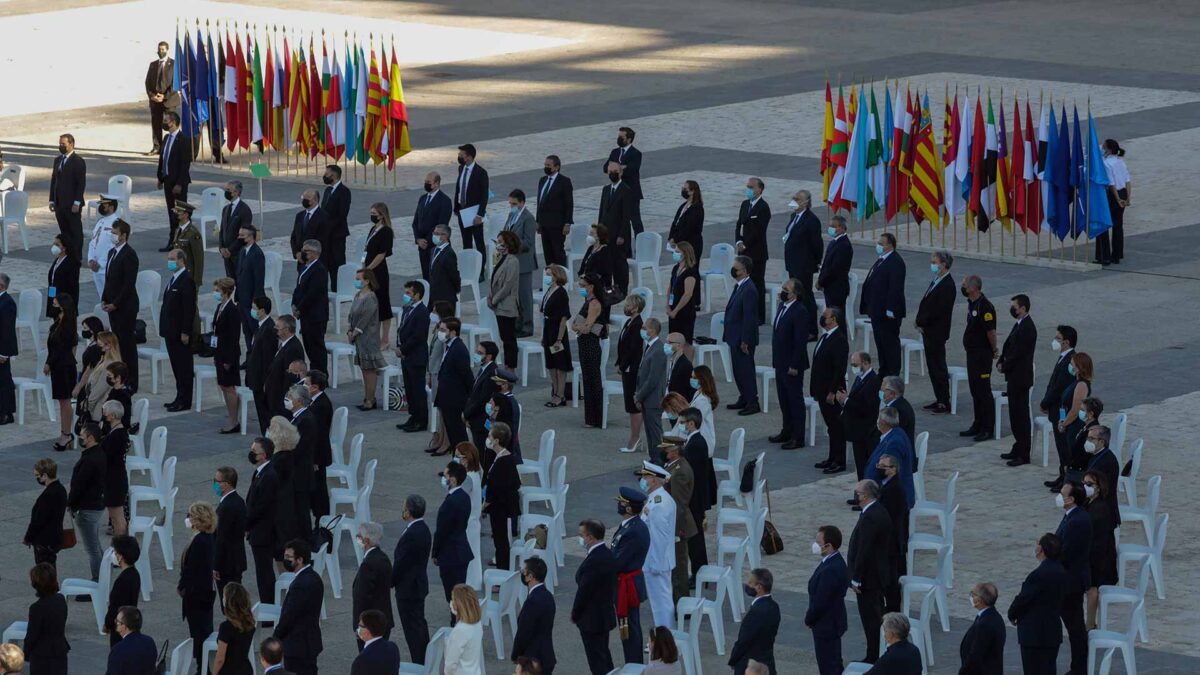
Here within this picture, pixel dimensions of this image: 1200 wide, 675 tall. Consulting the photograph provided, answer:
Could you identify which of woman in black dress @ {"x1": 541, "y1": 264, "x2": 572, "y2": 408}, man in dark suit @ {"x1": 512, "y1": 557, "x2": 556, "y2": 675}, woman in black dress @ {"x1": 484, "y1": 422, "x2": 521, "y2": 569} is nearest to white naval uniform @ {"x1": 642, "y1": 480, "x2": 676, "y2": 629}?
woman in black dress @ {"x1": 484, "y1": 422, "x2": 521, "y2": 569}

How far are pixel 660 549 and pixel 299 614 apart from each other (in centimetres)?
289

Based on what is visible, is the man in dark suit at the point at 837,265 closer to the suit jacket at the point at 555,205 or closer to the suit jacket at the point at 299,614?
the suit jacket at the point at 555,205

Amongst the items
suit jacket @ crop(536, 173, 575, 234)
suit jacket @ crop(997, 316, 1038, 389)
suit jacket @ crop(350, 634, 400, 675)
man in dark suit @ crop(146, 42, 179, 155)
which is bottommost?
suit jacket @ crop(350, 634, 400, 675)

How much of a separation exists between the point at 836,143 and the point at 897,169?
92cm

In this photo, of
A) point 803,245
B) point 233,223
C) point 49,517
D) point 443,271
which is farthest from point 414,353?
point 49,517

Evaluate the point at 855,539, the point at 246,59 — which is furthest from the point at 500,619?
the point at 246,59

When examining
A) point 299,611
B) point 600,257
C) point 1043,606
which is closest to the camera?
point 299,611

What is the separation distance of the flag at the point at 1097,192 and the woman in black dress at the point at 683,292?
7413 millimetres

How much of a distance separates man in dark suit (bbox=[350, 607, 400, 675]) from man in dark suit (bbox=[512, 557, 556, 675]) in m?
1.07

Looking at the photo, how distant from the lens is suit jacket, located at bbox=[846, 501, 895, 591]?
50.9 feet

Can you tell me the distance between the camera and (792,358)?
830 inches

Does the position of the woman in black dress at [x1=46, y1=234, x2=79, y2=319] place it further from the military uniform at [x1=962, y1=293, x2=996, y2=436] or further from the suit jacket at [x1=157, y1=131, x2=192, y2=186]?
the military uniform at [x1=962, y1=293, x2=996, y2=436]

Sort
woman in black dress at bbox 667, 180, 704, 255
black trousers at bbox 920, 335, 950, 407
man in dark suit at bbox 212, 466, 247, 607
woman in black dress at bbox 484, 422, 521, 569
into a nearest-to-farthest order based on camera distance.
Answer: man in dark suit at bbox 212, 466, 247, 607
woman in black dress at bbox 484, 422, 521, 569
black trousers at bbox 920, 335, 950, 407
woman in black dress at bbox 667, 180, 704, 255

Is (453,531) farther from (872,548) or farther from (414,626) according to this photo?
(872,548)
